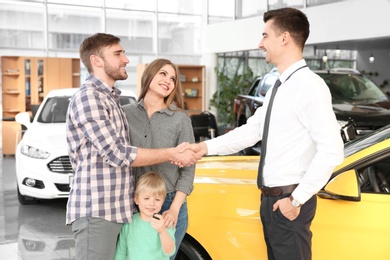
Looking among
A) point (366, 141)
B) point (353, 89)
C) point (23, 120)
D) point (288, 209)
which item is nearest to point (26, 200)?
point (23, 120)

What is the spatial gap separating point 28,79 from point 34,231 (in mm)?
8480

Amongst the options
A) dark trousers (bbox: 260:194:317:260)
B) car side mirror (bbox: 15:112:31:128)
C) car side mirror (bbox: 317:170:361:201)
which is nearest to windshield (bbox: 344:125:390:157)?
car side mirror (bbox: 317:170:361:201)

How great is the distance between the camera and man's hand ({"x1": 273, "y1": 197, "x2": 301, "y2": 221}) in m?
2.37

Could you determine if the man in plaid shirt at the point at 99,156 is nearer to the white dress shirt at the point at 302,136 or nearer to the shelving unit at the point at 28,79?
the white dress shirt at the point at 302,136

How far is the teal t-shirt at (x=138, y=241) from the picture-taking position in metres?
2.45

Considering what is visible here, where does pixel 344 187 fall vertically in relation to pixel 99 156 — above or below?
below

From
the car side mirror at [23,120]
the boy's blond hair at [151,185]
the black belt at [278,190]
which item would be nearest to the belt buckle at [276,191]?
the black belt at [278,190]

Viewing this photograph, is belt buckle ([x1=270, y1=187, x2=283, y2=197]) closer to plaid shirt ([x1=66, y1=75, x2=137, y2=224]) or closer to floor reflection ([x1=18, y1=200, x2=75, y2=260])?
plaid shirt ([x1=66, y1=75, x2=137, y2=224])

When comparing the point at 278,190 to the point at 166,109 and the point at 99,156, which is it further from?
the point at 99,156

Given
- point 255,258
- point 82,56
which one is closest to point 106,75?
point 82,56

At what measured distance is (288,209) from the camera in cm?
237

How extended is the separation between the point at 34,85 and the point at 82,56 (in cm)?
1143

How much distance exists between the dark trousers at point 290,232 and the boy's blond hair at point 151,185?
51 cm

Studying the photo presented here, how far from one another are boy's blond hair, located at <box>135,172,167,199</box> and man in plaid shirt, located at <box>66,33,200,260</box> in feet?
0.26
